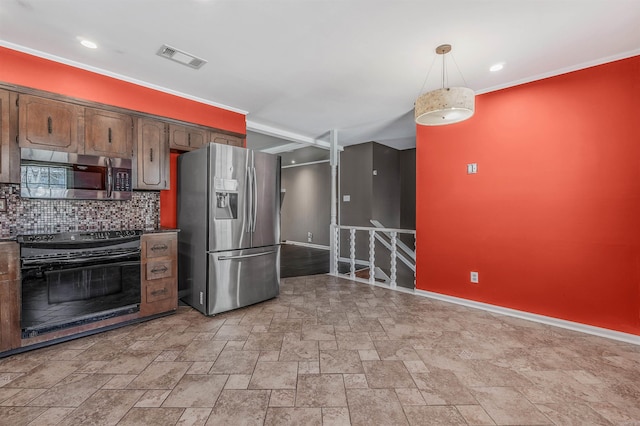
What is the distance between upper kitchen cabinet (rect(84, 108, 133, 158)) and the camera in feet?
9.11

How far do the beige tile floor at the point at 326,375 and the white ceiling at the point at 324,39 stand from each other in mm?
2600

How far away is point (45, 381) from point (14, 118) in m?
2.17

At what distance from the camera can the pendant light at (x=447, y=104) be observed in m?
2.14

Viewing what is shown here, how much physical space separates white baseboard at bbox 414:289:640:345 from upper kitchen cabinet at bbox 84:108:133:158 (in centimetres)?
405

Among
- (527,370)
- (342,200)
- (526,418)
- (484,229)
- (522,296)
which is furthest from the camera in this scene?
(342,200)

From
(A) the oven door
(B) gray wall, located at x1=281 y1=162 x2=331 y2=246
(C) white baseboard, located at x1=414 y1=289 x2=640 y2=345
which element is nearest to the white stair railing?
(C) white baseboard, located at x1=414 y1=289 x2=640 y2=345

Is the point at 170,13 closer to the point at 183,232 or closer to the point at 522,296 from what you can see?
the point at 183,232

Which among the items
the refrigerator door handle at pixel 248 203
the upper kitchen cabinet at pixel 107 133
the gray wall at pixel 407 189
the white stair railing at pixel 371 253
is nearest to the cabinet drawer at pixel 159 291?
the refrigerator door handle at pixel 248 203

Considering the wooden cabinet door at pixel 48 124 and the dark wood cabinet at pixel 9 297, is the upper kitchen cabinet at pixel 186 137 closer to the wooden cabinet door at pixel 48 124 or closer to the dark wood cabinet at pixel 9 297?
the wooden cabinet door at pixel 48 124

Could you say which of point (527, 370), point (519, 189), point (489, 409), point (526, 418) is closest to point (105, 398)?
point (489, 409)

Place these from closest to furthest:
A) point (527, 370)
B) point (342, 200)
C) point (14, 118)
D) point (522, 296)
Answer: point (527, 370) → point (14, 118) → point (522, 296) → point (342, 200)

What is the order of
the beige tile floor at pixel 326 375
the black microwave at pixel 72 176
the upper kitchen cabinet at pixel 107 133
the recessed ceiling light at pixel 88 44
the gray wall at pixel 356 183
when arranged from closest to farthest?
the beige tile floor at pixel 326 375 < the recessed ceiling light at pixel 88 44 < the black microwave at pixel 72 176 < the upper kitchen cabinet at pixel 107 133 < the gray wall at pixel 356 183

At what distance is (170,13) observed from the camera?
2.05m

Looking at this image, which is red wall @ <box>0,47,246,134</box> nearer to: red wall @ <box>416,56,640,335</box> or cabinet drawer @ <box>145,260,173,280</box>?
cabinet drawer @ <box>145,260,173,280</box>
